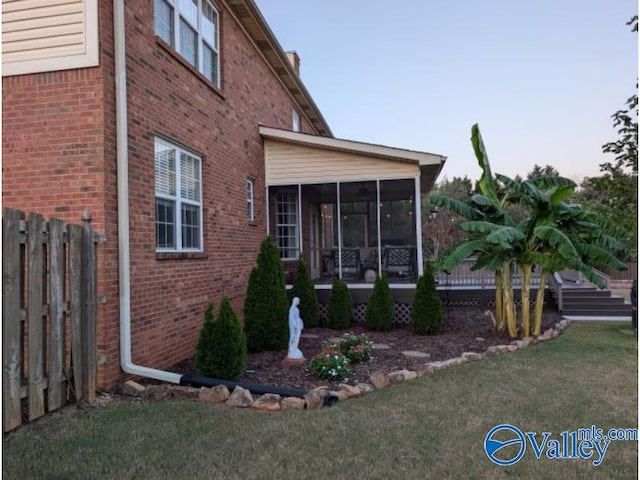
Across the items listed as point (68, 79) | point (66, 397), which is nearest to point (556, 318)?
point (66, 397)

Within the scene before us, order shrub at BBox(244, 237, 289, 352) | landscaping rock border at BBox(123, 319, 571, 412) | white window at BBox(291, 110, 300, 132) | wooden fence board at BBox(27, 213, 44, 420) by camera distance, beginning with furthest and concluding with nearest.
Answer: white window at BBox(291, 110, 300, 132) < shrub at BBox(244, 237, 289, 352) < landscaping rock border at BBox(123, 319, 571, 412) < wooden fence board at BBox(27, 213, 44, 420)

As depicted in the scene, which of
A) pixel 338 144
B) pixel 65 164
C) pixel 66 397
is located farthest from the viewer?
pixel 338 144

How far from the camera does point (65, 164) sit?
495 cm

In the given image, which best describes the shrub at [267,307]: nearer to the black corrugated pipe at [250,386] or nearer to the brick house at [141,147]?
the brick house at [141,147]

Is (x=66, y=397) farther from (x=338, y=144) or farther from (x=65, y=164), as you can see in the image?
(x=338, y=144)

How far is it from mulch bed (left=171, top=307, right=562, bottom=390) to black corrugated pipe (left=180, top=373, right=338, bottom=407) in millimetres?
441

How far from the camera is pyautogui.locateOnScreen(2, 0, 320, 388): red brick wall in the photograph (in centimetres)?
491

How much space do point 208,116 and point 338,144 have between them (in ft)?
11.3

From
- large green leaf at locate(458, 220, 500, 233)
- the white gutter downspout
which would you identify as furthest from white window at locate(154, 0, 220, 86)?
large green leaf at locate(458, 220, 500, 233)

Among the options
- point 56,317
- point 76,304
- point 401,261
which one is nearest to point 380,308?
point 401,261

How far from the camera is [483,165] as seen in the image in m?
8.72

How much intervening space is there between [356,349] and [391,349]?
119cm

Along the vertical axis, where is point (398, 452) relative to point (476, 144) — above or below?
below

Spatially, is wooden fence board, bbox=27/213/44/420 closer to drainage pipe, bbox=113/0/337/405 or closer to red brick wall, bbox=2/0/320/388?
red brick wall, bbox=2/0/320/388
